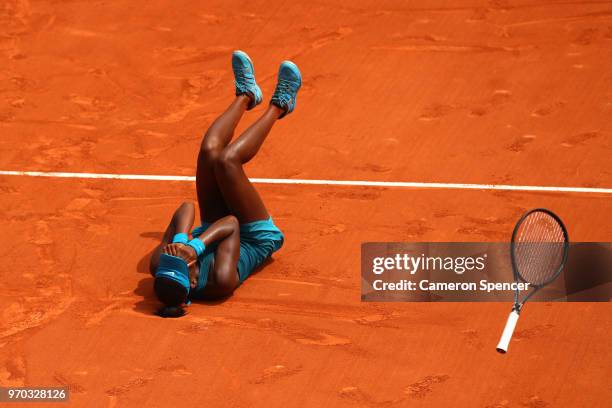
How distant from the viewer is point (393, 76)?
10.5 m

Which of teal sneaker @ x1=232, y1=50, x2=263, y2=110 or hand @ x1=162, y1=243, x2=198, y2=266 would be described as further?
teal sneaker @ x1=232, y1=50, x2=263, y2=110

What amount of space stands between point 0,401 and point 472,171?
4384mm

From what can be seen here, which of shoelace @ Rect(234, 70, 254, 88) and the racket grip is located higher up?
shoelace @ Rect(234, 70, 254, 88)

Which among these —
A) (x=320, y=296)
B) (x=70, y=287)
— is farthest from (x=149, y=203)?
(x=320, y=296)

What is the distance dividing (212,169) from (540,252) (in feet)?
7.66

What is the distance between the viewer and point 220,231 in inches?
293

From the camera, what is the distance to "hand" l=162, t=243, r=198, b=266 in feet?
23.3

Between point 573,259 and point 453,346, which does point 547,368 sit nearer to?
point 453,346

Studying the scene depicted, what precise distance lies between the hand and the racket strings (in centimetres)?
206

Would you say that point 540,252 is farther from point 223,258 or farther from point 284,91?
point 284,91

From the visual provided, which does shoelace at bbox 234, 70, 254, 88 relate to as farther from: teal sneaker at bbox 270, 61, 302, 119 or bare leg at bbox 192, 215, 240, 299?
bare leg at bbox 192, 215, 240, 299

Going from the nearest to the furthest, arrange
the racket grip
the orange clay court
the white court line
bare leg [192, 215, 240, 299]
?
1. the racket grip
2. the orange clay court
3. bare leg [192, 215, 240, 299]
4. the white court line

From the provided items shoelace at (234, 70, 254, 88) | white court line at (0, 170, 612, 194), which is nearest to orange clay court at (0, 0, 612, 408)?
white court line at (0, 170, 612, 194)

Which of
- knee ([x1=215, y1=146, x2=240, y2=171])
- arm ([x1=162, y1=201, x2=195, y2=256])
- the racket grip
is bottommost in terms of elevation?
the racket grip
